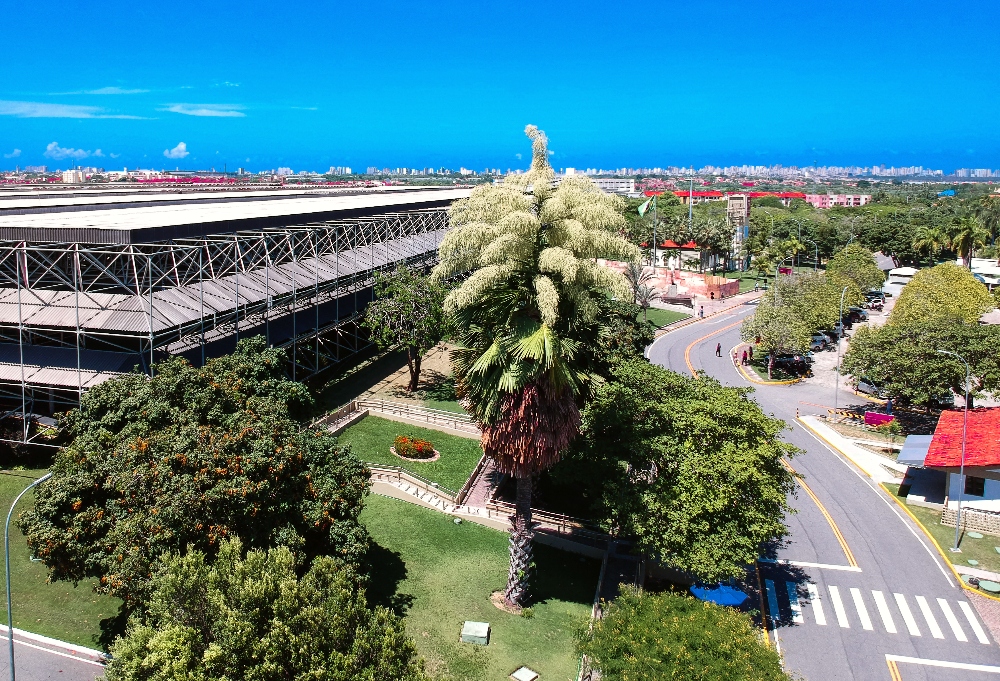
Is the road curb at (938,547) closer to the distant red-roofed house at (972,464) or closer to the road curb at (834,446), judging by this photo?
the road curb at (834,446)

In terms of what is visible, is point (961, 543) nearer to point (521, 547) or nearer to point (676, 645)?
point (676, 645)

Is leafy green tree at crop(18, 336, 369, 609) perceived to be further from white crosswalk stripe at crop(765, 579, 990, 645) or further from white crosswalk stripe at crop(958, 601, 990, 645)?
white crosswalk stripe at crop(958, 601, 990, 645)

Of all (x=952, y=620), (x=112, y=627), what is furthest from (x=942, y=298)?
(x=112, y=627)

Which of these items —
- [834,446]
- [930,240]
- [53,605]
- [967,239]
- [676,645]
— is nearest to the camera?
[676,645]

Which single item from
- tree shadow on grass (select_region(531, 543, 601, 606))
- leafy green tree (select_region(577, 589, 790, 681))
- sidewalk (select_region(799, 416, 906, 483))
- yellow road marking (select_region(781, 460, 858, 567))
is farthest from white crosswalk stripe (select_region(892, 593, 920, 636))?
sidewalk (select_region(799, 416, 906, 483))

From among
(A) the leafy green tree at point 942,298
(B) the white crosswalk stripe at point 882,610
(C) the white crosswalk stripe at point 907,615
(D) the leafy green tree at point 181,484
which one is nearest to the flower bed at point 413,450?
(D) the leafy green tree at point 181,484
